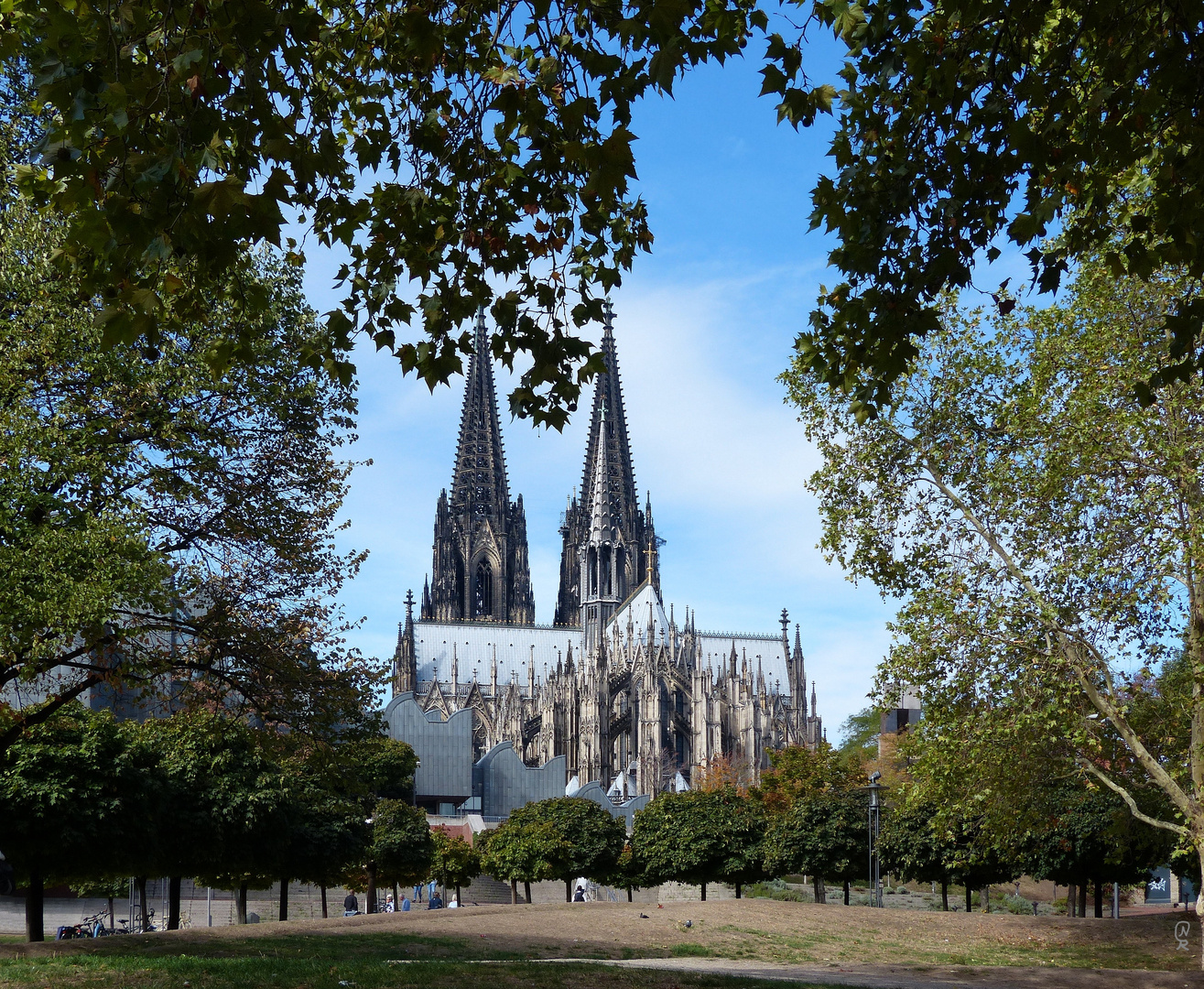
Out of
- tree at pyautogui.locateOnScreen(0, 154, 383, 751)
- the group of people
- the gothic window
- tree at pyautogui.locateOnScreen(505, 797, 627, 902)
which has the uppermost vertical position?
the gothic window

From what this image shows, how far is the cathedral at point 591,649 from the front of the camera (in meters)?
94.1

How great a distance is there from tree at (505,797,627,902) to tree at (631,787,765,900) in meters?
1.65

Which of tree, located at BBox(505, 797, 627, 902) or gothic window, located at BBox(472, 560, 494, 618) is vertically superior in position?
gothic window, located at BBox(472, 560, 494, 618)

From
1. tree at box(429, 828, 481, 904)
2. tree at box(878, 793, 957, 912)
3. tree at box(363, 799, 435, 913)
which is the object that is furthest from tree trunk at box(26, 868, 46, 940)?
tree at box(429, 828, 481, 904)

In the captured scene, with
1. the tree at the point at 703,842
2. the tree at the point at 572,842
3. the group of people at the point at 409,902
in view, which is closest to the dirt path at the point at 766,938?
the tree at the point at 703,842

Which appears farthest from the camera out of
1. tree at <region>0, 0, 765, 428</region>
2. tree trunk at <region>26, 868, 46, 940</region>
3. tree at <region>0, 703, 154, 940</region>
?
tree trunk at <region>26, 868, 46, 940</region>

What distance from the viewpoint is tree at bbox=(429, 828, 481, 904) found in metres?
49.3

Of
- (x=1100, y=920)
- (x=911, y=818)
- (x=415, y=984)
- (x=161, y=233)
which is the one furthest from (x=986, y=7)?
(x=911, y=818)

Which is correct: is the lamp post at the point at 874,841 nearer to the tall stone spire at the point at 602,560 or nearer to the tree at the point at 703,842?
the tree at the point at 703,842

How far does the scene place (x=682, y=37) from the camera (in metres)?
7.37

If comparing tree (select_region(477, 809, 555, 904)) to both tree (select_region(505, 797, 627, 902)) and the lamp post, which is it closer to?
tree (select_region(505, 797, 627, 902))

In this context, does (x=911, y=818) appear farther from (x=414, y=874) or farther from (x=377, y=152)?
(x=377, y=152)

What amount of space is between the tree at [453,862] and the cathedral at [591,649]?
83.8ft

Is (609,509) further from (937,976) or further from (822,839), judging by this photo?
(937,976)
